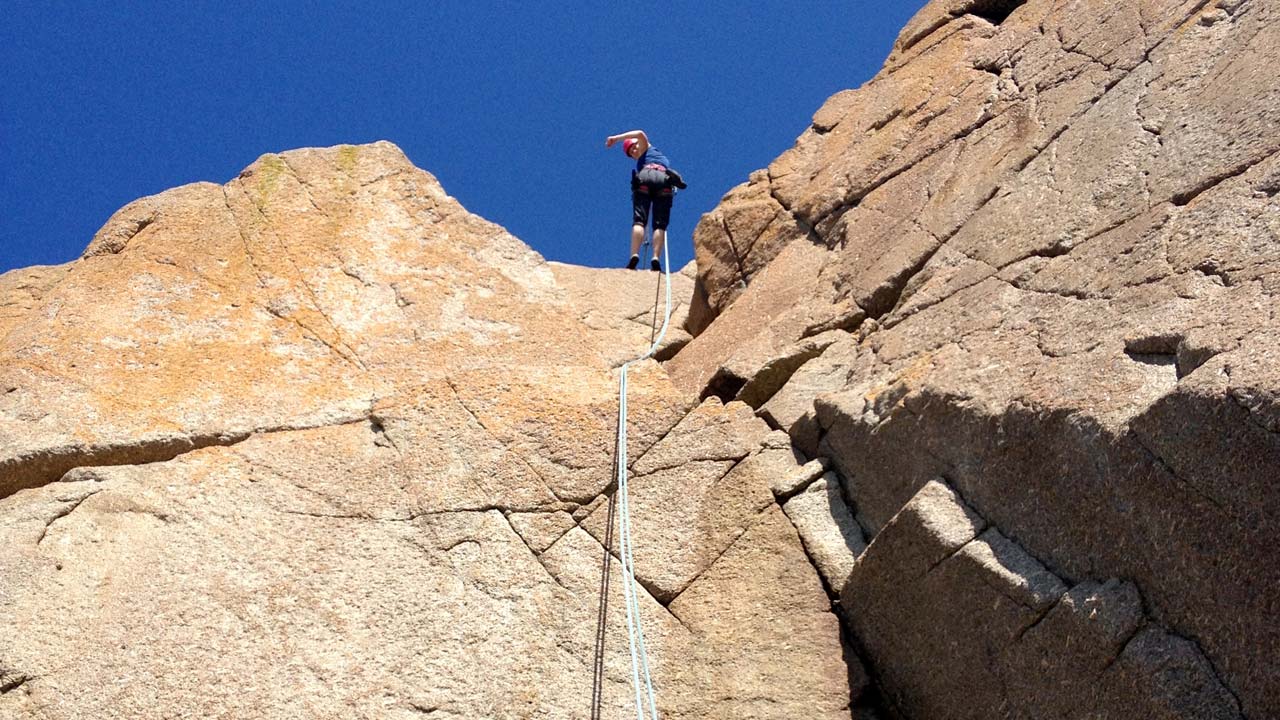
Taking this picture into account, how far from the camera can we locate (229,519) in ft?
21.2

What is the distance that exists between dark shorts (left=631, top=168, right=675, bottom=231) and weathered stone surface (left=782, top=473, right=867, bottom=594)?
5.15m

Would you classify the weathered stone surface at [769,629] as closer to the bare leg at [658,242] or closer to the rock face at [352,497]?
the rock face at [352,497]

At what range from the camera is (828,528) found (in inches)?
249

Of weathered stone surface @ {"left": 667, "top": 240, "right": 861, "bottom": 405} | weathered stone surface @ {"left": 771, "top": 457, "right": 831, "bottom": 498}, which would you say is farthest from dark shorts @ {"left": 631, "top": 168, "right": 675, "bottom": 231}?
weathered stone surface @ {"left": 771, "top": 457, "right": 831, "bottom": 498}

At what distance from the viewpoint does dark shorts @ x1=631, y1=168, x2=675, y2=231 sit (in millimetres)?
11312

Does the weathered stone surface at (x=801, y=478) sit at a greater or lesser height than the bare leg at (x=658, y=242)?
lesser

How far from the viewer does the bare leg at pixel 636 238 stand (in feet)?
36.3

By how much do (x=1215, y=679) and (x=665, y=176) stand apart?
25.4 feet

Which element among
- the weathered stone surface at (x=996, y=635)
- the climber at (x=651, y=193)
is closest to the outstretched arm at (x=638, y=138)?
the climber at (x=651, y=193)

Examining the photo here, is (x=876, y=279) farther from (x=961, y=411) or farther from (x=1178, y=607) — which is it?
(x=1178, y=607)

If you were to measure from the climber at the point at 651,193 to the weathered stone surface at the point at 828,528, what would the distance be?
4677 millimetres

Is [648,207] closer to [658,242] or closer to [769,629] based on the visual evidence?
[658,242]

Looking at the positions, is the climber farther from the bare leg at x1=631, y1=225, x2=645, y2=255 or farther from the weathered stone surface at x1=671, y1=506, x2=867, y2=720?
the weathered stone surface at x1=671, y1=506, x2=867, y2=720

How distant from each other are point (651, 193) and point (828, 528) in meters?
5.59
